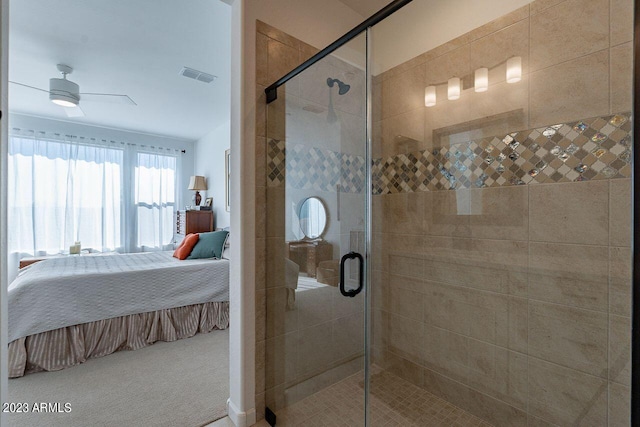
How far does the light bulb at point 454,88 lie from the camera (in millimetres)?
1720

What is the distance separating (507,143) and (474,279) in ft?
2.48

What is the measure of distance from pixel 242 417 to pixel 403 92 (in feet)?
7.33

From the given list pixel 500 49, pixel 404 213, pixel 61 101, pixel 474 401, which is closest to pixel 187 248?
pixel 61 101

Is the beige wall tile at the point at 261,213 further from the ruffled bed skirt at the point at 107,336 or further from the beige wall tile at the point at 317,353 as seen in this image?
the ruffled bed skirt at the point at 107,336

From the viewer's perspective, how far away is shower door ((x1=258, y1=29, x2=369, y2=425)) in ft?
5.01

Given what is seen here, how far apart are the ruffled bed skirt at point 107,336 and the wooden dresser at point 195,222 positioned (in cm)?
217

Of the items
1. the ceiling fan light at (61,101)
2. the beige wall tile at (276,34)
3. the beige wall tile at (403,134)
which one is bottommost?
the beige wall tile at (403,134)

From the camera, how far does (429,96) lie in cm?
187

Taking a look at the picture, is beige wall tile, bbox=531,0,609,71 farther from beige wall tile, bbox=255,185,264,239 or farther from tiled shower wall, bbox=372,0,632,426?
beige wall tile, bbox=255,185,264,239

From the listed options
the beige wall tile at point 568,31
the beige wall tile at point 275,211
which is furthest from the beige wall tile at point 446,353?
the beige wall tile at point 568,31

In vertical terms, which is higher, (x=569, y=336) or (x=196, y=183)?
(x=196, y=183)

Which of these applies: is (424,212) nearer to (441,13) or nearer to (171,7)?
(441,13)

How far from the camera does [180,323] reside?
2.94m

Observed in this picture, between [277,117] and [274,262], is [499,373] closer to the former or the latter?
[274,262]
